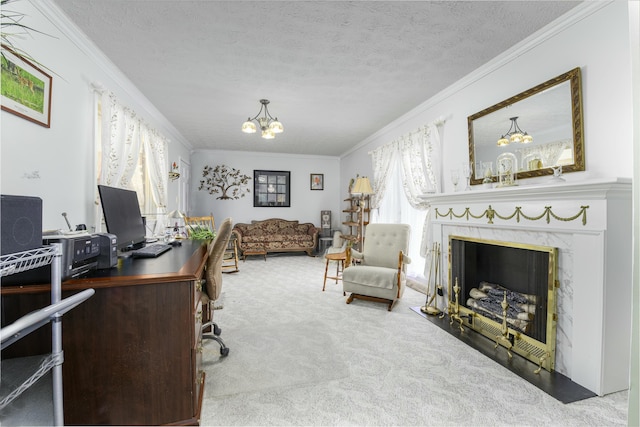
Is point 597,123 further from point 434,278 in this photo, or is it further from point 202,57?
point 202,57

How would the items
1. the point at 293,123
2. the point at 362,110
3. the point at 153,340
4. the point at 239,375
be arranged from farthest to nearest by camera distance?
the point at 293,123
the point at 362,110
the point at 239,375
the point at 153,340

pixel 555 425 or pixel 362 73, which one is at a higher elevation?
pixel 362 73

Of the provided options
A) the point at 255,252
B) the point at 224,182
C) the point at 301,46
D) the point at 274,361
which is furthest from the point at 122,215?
the point at 224,182

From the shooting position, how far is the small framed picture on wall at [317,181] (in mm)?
7734

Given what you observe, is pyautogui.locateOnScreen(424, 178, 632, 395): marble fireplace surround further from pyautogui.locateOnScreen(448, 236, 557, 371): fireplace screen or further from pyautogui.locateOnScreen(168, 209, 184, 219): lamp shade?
pyautogui.locateOnScreen(168, 209, 184, 219): lamp shade

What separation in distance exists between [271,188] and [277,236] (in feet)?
4.64

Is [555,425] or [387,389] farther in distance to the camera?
[387,389]

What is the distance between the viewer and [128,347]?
4.41 feet

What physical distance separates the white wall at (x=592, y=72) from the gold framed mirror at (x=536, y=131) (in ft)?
0.20

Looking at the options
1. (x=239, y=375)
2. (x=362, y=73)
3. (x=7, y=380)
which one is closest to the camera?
(x=7, y=380)

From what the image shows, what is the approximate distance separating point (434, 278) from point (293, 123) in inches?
127

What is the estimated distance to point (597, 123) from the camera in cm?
A: 200

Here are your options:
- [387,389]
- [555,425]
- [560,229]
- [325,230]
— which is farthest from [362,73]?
[325,230]

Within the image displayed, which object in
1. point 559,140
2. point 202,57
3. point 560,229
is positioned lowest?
point 560,229
